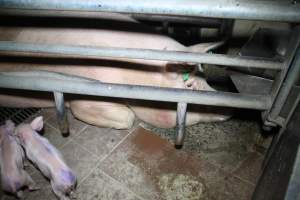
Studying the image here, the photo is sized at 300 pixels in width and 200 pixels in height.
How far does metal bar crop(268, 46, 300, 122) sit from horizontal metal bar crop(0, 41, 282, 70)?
0.07m

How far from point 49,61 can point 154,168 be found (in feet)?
4.30

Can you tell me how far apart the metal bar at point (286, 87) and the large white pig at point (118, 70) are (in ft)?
2.58

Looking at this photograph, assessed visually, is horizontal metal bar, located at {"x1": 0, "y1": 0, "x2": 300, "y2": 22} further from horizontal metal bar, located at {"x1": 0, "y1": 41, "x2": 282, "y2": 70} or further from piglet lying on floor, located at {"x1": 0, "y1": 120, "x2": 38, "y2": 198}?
piglet lying on floor, located at {"x1": 0, "y1": 120, "x2": 38, "y2": 198}

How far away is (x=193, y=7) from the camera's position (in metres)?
1.47

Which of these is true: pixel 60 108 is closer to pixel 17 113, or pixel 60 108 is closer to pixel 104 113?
pixel 104 113

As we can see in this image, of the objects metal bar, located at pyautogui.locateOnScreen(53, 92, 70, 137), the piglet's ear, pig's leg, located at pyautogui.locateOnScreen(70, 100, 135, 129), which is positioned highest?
metal bar, located at pyautogui.locateOnScreen(53, 92, 70, 137)

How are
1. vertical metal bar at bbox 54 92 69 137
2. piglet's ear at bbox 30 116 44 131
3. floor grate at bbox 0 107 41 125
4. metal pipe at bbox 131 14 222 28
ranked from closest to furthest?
vertical metal bar at bbox 54 92 69 137 → piglet's ear at bbox 30 116 44 131 → metal pipe at bbox 131 14 222 28 → floor grate at bbox 0 107 41 125

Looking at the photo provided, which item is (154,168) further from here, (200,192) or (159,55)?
(159,55)

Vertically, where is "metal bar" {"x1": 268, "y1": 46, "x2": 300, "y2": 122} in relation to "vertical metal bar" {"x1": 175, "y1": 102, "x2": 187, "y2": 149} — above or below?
above

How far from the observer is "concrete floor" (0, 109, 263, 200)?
95.3 inches

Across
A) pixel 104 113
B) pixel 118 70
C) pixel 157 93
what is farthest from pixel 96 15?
pixel 157 93

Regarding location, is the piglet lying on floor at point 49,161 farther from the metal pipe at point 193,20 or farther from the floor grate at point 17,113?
the metal pipe at point 193,20

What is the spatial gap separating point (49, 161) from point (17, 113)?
40.9 inches

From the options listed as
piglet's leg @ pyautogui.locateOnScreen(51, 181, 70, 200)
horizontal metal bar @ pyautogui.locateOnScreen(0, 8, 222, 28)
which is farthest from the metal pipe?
piglet's leg @ pyautogui.locateOnScreen(51, 181, 70, 200)
